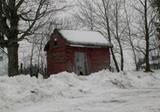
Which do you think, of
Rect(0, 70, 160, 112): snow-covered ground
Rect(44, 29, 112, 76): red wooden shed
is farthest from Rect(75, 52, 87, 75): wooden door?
Rect(0, 70, 160, 112): snow-covered ground

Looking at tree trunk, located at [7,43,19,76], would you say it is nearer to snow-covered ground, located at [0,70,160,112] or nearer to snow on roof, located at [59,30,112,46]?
snow-covered ground, located at [0,70,160,112]

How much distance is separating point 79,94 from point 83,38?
19.1m

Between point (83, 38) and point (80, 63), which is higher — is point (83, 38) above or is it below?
above

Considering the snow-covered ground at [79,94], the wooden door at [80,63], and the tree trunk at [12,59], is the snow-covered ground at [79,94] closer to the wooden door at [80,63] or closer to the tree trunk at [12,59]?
the tree trunk at [12,59]

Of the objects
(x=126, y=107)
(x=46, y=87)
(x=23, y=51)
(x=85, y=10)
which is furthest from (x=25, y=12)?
(x=23, y=51)

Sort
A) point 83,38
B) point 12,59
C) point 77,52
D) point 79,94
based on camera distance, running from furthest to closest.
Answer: point 83,38
point 77,52
point 12,59
point 79,94

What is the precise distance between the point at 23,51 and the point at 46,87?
6181 cm

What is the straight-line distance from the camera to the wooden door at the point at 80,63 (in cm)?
3728

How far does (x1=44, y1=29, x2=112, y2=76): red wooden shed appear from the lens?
37062 millimetres

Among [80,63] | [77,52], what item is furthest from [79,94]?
[77,52]

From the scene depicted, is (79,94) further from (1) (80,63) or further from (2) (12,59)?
(1) (80,63)

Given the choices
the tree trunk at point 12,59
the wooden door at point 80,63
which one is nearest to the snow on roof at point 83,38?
the wooden door at point 80,63

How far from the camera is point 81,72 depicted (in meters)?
37.4

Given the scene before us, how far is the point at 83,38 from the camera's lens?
38.6 metres
